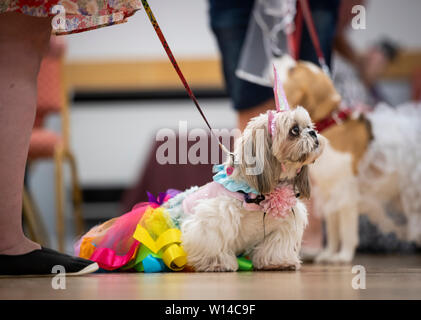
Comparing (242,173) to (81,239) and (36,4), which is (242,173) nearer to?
(81,239)

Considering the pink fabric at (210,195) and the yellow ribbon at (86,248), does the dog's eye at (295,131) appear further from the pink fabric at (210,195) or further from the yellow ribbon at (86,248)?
the yellow ribbon at (86,248)

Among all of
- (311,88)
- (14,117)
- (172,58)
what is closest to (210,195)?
(172,58)

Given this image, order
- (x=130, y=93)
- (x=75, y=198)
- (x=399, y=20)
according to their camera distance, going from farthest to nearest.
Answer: (x=130, y=93) → (x=399, y=20) → (x=75, y=198)

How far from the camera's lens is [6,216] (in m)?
1.33

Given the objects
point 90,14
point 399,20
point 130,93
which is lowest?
point 90,14

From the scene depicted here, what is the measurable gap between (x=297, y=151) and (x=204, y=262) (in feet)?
1.22

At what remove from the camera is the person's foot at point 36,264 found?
1324 millimetres

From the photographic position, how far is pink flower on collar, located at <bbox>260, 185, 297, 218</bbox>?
1.42 meters

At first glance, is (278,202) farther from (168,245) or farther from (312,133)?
(168,245)

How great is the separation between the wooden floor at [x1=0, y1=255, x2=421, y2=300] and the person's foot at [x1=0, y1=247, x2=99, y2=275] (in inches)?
2.0

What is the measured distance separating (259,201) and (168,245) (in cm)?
26

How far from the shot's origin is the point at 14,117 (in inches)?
52.5

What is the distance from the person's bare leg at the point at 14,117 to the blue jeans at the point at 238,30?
0.94 meters
